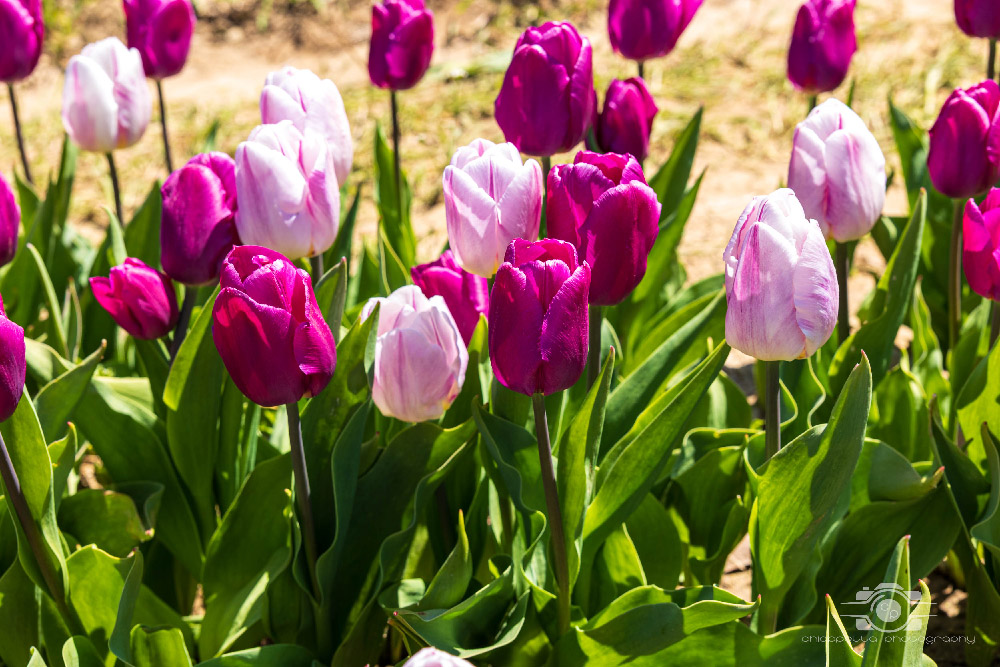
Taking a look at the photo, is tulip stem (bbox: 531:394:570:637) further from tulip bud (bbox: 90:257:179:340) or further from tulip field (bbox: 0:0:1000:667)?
tulip bud (bbox: 90:257:179:340)

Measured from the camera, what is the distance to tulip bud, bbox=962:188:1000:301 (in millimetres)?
1415

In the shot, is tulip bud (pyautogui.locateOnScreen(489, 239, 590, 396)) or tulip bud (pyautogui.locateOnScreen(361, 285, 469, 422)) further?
tulip bud (pyautogui.locateOnScreen(361, 285, 469, 422))

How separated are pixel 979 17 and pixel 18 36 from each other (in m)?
1.86

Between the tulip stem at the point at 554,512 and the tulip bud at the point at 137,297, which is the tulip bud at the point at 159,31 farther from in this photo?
the tulip stem at the point at 554,512

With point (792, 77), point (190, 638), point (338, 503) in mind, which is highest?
point (792, 77)

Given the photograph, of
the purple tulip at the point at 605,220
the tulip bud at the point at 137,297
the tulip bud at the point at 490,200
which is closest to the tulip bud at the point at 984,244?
the purple tulip at the point at 605,220

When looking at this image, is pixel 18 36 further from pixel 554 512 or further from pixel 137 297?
pixel 554 512

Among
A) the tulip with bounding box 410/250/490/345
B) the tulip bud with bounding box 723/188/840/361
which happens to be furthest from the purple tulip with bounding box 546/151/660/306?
the tulip with bounding box 410/250/490/345

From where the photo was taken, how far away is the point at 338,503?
55.4 inches

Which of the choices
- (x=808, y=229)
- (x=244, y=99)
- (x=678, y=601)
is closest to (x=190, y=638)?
(x=678, y=601)

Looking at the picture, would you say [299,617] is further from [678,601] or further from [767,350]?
[767,350]

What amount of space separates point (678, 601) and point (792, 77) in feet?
3.73

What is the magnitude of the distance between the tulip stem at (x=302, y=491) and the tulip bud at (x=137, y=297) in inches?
10.7

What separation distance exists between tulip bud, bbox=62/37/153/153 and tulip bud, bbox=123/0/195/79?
12 cm
